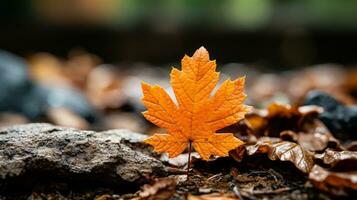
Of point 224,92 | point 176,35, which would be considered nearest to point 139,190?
point 224,92

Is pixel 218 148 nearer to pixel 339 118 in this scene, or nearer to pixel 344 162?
pixel 344 162

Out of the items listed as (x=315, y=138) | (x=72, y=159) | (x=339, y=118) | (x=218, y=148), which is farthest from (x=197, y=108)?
(x=339, y=118)

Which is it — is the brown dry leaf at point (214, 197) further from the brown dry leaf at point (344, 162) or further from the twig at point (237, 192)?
the brown dry leaf at point (344, 162)

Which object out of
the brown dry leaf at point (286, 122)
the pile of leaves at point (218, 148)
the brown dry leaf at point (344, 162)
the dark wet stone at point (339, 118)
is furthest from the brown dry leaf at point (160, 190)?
the dark wet stone at point (339, 118)

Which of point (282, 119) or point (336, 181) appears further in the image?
point (282, 119)

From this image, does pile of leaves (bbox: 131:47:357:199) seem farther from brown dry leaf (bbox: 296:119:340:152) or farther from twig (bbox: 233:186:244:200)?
brown dry leaf (bbox: 296:119:340:152)
